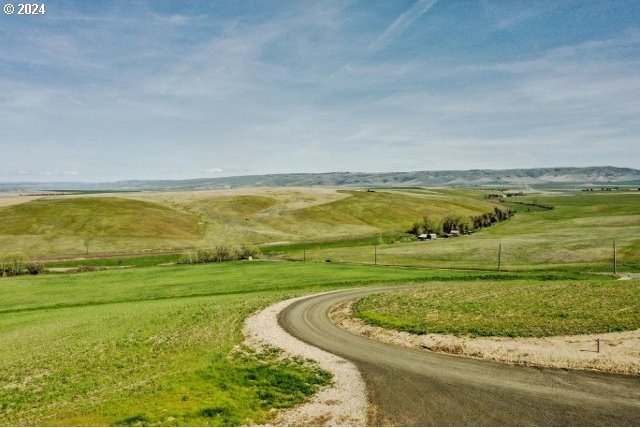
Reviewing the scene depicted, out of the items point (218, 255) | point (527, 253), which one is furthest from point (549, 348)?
point (218, 255)

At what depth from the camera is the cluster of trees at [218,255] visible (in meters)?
111

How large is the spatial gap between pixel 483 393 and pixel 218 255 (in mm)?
94326

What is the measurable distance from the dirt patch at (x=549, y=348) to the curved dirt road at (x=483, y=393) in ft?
3.00

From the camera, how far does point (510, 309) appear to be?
40.0 meters

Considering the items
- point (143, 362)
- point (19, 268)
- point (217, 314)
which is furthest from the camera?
point (19, 268)

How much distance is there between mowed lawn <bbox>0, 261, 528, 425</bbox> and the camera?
24359 millimetres

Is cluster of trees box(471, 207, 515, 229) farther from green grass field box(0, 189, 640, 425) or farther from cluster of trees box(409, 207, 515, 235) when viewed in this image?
green grass field box(0, 189, 640, 425)

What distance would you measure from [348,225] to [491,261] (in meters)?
86.9

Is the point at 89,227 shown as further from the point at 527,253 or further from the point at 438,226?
the point at 527,253

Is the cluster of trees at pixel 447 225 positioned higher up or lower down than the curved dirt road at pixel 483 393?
lower down

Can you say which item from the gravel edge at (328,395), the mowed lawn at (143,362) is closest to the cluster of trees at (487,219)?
the mowed lawn at (143,362)

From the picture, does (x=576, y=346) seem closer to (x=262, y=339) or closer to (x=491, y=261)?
(x=262, y=339)

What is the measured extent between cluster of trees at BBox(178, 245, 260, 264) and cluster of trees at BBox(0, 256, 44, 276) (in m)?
28.7

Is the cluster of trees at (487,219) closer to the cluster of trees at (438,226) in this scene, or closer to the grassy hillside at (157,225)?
the cluster of trees at (438,226)
